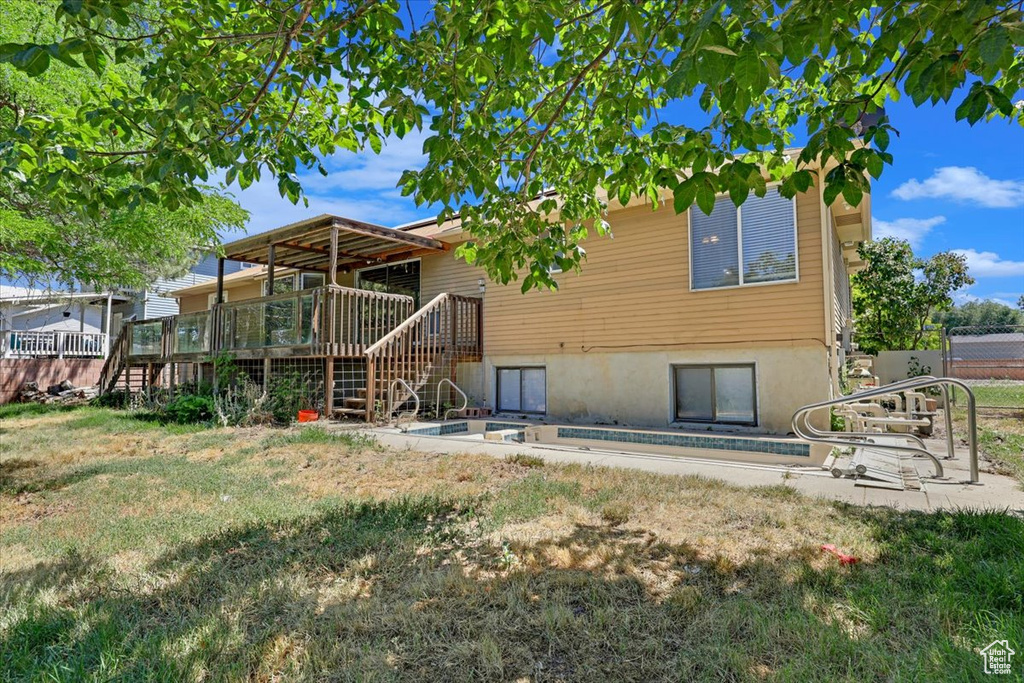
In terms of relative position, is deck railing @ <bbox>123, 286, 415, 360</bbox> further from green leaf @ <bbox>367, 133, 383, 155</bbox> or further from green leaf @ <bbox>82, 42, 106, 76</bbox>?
green leaf @ <bbox>82, 42, 106, 76</bbox>

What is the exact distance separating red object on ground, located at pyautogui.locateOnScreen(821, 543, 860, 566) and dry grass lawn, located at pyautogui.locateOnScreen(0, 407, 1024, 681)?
0.24 feet

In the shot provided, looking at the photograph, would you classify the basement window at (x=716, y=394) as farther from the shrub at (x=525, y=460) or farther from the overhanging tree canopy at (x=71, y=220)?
the overhanging tree canopy at (x=71, y=220)

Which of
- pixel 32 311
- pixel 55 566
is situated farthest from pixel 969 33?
pixel 32 311

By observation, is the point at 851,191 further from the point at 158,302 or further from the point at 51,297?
the point at 158,302

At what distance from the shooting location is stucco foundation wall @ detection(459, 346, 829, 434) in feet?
27.1

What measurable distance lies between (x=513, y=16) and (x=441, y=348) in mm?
8228

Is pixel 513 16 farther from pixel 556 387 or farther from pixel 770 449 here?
pixel 556 387

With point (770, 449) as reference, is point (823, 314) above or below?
above

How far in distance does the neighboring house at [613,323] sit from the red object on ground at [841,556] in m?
5.71

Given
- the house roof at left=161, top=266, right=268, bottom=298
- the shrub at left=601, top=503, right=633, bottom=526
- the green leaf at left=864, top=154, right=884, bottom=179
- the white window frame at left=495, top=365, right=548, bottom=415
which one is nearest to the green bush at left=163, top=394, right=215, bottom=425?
the white window frame at left=495, top=365, right=548, bottom=415

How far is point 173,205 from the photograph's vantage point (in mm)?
3670

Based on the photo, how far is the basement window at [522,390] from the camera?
11.3 m

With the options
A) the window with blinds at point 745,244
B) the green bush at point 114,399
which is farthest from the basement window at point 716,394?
the green bush at point 114,399

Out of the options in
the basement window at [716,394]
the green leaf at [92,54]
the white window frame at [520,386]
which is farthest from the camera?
the white window frame at [520,386]
